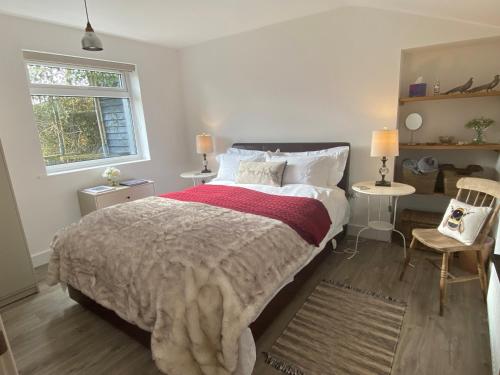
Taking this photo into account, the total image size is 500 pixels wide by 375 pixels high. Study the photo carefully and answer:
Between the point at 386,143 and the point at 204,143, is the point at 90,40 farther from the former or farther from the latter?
the point at 386,143

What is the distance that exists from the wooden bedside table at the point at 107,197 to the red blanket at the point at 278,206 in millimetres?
866

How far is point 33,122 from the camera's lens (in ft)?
9.39

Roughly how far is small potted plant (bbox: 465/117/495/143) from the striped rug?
1710 millimetres

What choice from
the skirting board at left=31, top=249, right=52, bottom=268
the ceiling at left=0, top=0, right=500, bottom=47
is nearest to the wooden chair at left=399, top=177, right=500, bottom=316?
the ceiling at left=0, top=0, right=500, bottom=47

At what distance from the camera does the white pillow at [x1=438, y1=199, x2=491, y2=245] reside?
1.94 meters

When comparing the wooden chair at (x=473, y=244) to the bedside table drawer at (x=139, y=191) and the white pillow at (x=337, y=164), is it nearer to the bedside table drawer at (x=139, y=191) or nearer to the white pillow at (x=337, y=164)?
the white pillow at (x=337, y=164)

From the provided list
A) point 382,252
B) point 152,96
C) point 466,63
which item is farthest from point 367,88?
point 152,96

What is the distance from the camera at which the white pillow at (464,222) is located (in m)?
1.94

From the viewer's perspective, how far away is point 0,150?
6.89 ft

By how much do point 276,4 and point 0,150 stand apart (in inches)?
104

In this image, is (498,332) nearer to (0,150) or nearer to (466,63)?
(466,63)

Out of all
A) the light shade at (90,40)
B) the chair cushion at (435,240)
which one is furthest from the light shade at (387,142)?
the light shade at (90,40)

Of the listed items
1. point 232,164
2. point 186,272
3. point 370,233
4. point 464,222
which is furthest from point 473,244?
point 232,164

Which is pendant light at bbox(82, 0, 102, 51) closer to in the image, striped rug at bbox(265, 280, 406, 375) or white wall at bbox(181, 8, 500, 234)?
white wall at bbox(181, 8, 500, 234)
